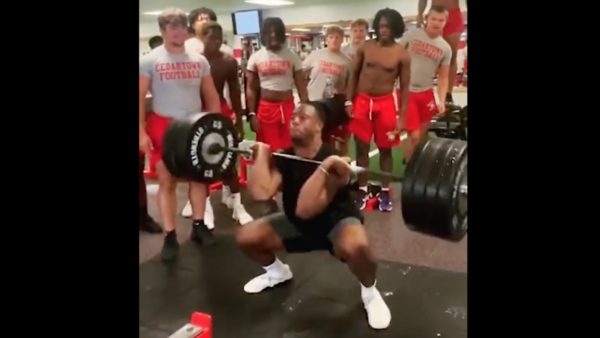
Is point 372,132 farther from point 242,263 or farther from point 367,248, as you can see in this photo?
point 242,263

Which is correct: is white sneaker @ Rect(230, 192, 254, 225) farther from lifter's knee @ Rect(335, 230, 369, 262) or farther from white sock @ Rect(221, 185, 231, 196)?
Result: lifter's knee @ Rect(335, 230, 369, 262)

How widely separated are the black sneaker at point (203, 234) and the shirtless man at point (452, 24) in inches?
39.2

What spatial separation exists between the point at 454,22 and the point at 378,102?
362 millimetres

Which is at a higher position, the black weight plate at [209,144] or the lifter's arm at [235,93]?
the lifter's arm at [235,93]

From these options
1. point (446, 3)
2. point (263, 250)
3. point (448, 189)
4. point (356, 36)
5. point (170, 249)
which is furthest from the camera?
point (170, 249)

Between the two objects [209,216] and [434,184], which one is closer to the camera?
[434,184]

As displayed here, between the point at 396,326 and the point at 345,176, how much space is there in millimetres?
536

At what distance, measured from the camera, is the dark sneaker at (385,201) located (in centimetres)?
182

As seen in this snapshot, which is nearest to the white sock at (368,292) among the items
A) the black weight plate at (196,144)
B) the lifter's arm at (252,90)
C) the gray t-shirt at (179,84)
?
the black weight plate at (196,144)

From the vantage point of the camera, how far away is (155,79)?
6.35ft

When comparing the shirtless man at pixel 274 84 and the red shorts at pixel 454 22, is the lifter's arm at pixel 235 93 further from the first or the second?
the red shorts at pixel 454 22

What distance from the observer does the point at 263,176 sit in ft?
6.19

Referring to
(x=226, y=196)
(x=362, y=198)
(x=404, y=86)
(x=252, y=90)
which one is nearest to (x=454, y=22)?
(x=404, y=86)

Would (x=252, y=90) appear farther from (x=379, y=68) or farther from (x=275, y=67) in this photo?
(x=379, y=68)
